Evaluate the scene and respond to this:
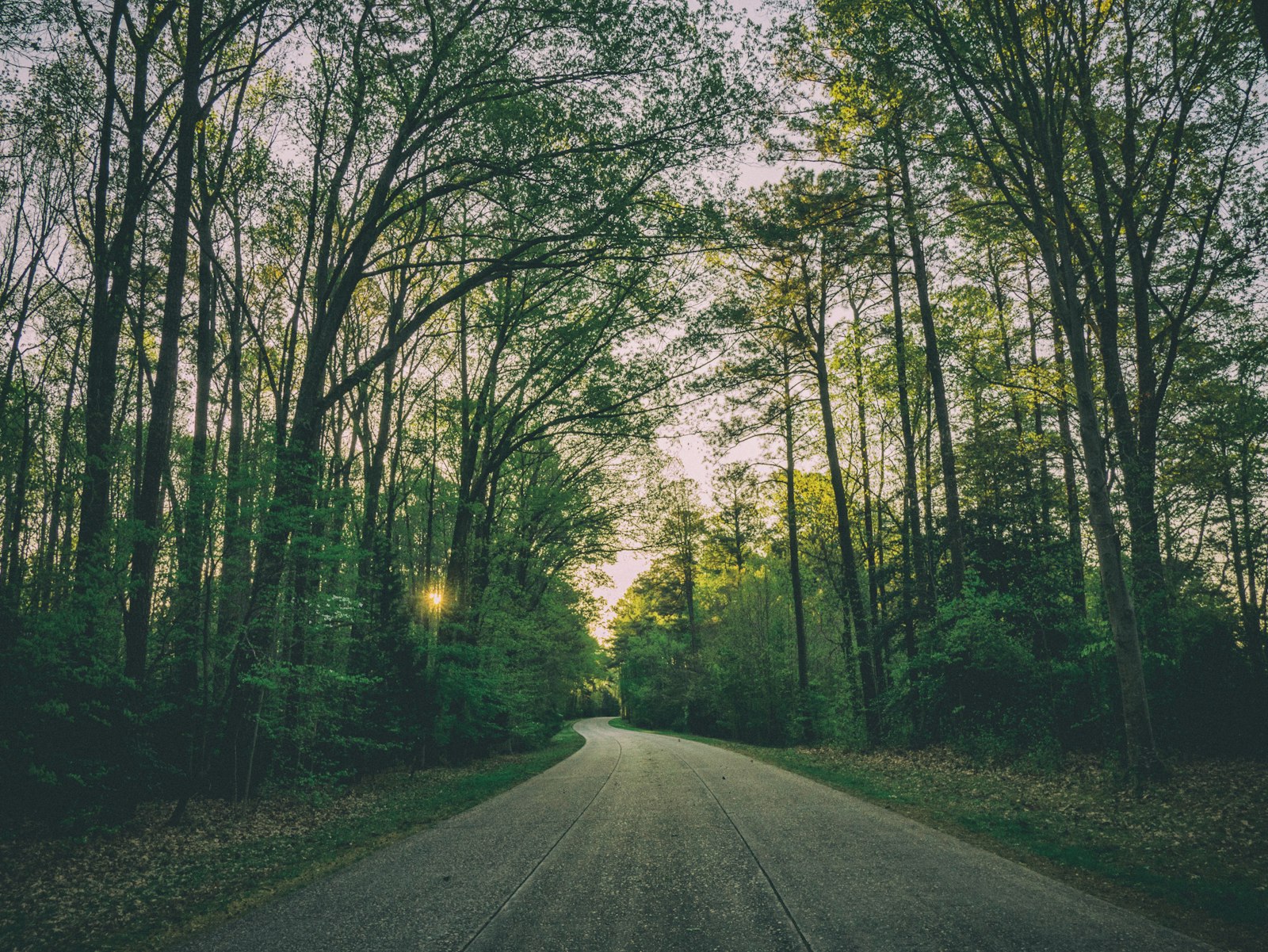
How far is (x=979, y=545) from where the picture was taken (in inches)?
640

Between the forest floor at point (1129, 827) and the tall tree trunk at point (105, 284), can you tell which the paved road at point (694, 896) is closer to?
the forest floor at point (1129, 827)

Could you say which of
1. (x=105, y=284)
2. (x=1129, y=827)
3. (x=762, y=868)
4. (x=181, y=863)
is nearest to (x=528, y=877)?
(x=762, y=868)

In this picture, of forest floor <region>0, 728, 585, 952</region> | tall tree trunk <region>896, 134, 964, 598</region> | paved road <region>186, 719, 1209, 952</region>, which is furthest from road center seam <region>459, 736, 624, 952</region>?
tall tree trunk <region>896, 134, 964, 598</region>

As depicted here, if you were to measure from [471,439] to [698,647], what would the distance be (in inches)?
978

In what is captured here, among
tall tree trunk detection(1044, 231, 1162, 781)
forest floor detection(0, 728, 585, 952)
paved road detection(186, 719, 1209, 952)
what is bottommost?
forest floor detection(0, 728, 585, 952)

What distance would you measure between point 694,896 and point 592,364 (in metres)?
15.4

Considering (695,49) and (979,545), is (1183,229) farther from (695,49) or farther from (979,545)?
(695,49)

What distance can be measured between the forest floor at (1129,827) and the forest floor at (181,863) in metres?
6.87

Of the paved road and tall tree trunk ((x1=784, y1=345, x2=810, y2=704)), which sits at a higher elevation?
tall tree trunk ((x1=784, y1=345, x2=810, y2=704))

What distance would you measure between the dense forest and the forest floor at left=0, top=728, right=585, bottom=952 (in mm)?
765

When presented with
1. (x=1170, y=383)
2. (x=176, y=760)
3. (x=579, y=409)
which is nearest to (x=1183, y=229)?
(x=1170, y=383)

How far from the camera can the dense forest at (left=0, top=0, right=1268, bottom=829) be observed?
9234 millimetres

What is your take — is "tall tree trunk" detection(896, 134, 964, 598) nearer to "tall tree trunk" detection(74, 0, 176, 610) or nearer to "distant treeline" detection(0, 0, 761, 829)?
"distant treeline" detection(0, 0, 761, 829)

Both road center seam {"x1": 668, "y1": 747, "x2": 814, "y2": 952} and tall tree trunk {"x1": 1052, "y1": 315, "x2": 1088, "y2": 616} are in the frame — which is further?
tall tree trunk {"x1": 1052, "y1": 315, "x2": 1088, "y2": 616}
